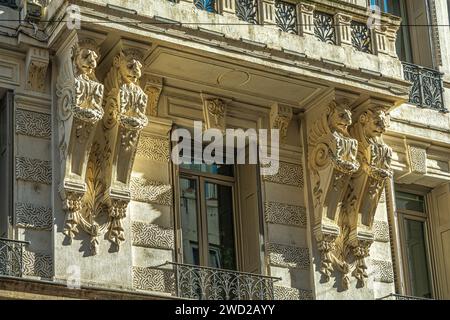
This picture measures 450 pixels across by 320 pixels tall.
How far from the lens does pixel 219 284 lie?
1894cm

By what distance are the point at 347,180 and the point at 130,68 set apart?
3.57 meters

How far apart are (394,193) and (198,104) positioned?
355cm

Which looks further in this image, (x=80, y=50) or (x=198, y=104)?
(x=198, y=104)

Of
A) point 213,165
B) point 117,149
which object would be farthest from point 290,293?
point 117,149

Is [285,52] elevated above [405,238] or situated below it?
above

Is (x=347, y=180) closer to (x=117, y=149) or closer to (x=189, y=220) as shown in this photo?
(x=189, y=220)

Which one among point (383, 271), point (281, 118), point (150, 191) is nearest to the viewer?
point (150, 191)

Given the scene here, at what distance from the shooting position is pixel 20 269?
17438mm

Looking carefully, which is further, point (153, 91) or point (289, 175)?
point (289, 175)

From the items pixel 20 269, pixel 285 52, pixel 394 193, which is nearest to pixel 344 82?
pixel 285 52

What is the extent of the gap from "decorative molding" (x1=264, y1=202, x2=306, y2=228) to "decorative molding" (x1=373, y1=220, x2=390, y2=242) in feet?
3.96

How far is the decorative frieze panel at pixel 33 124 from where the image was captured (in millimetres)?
18406

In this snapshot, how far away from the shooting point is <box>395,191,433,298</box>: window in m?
21.5
